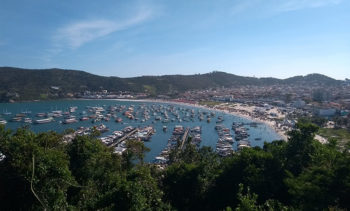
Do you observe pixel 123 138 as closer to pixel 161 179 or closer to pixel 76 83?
pixel 161 179

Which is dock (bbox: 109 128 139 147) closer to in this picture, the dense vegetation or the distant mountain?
the dense vegetation

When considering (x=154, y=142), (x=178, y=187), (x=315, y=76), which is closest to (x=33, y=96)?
(x=154, y=142)

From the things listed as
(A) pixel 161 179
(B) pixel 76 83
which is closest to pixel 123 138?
(A) pixel 161 179

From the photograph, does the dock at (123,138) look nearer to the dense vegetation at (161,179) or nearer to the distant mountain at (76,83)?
the dense vegetation at (161,179)

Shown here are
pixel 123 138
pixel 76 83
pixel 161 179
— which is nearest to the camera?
pixel 161 179

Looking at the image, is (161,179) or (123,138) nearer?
(161,179)

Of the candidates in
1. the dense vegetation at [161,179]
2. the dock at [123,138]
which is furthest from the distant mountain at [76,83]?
the dense vegetation at [161,179]

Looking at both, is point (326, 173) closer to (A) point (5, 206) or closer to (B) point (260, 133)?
(A) point (5, 206)
